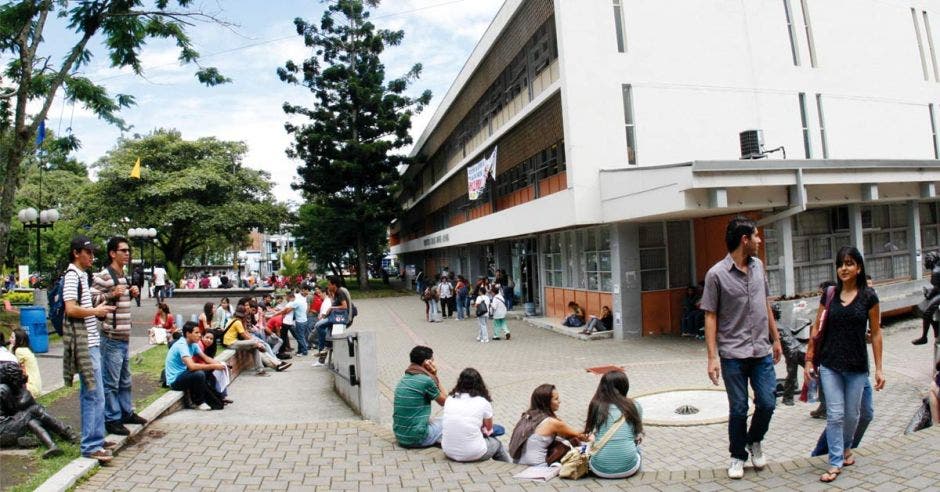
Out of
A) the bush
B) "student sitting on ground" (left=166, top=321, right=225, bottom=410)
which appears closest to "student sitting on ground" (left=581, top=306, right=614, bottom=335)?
"student sitting on ground" (left=166, top=321, right=225, bottom=410)

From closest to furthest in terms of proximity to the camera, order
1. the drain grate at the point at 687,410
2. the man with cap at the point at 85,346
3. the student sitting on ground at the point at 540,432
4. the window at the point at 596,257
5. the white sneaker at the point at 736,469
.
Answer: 1. the white sneaker at the point at 736,469
2. the man with cap at the point at 85,346
3. the student sitting on ground at the point at 540,432
4. the drain grate at the point at 687,410
5. the window at the point at 596,257

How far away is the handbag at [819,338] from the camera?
4.54 metres

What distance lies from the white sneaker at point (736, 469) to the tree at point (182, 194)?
131ft

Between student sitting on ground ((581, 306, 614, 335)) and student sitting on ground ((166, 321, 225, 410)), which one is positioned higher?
student sitting on ground ((166, 321, 225, 410))

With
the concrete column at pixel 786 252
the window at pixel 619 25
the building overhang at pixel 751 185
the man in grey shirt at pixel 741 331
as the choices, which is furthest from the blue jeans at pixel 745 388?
the window at pixel 619 25

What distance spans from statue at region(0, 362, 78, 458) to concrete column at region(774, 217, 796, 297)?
1413 centimetres

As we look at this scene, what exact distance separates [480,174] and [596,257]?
7.27 metres

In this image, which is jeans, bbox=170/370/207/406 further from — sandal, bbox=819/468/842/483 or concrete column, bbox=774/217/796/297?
concrete column, bbox=774/217/796/297

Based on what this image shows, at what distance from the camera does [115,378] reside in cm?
577

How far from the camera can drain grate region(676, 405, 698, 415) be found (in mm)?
7683

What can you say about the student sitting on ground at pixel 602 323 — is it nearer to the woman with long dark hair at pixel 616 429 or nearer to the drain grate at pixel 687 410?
the drain grate at pixel 687 410

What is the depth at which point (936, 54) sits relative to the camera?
21.4m

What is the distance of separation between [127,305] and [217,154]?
4106 centimetres

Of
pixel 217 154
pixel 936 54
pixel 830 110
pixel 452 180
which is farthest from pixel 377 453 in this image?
pixel 217 154
